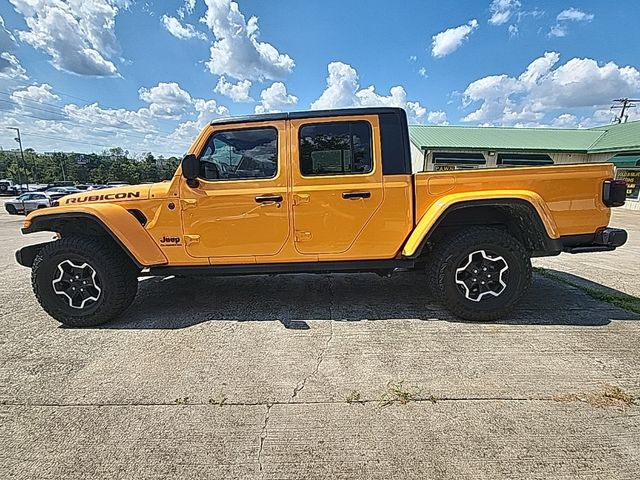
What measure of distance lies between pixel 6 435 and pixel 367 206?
117 inches

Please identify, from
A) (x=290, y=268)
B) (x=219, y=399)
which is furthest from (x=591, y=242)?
(x=219, y=399)

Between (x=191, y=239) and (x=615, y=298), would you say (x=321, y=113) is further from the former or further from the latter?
(x=615, y=298)

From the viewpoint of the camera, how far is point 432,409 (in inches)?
87.2

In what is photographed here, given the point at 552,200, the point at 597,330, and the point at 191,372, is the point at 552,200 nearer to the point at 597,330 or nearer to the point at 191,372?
the point at 597,330

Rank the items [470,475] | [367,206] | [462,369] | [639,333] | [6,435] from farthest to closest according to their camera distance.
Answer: [367,206]
[639,333]
[462,369]
[6,435]
[470,475]

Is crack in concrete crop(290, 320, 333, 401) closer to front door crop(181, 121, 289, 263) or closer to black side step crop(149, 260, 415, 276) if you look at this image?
black side step crop(149, 260, 415, 276)

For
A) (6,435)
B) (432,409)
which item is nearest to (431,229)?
(432,409)

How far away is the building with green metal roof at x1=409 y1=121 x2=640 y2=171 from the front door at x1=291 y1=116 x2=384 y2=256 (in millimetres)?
17526

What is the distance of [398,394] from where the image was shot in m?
2.36

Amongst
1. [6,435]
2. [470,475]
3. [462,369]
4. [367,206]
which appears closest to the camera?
[470,475]

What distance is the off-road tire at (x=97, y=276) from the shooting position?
3.47 metres

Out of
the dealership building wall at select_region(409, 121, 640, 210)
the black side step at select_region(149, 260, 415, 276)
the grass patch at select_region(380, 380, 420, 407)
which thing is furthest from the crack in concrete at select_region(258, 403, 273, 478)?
the dealership building wall at select_region(409, 121, 640, 210)

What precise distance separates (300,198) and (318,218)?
254 millimetres

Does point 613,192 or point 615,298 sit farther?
point 615,298
